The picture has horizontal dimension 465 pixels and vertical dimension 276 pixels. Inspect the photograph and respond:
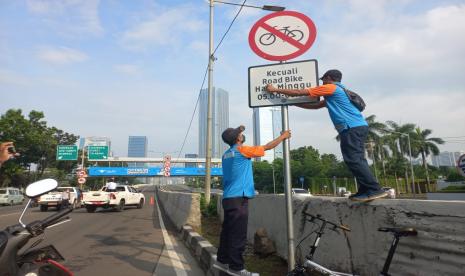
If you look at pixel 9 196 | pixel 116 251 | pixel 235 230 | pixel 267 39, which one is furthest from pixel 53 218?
pixel 9 196

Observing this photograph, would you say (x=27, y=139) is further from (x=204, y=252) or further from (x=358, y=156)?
(x=358, y=156)

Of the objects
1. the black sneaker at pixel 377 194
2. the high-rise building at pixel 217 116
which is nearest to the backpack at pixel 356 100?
the black sneaker at pixel 377 194

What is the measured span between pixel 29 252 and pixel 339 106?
→ 306 cm

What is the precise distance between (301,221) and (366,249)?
1.36m

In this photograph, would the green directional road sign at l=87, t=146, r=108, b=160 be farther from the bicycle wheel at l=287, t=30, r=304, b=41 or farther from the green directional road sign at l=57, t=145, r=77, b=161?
the bicycle wheel at l=287, t=30, r=304, b=41

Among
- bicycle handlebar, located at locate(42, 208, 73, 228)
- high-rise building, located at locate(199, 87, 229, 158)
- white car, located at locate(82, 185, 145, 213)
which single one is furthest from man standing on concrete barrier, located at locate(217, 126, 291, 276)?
white car, located at locate(82, 185, 145, 213)

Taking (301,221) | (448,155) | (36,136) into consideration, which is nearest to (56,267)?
(301,221)

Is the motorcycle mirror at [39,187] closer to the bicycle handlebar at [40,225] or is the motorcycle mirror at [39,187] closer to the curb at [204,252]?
the bicycle handlebar at [40,225]

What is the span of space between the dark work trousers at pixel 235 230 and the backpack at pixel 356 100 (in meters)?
1.65

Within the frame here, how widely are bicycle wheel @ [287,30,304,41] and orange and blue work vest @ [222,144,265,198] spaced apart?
4.36 feet

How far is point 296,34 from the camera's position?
407 cm

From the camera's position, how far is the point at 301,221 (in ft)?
15.8

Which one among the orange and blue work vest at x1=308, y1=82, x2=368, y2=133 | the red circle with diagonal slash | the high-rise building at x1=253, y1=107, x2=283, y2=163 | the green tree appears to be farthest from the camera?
the green tree

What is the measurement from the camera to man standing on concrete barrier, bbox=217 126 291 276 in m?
4.10
